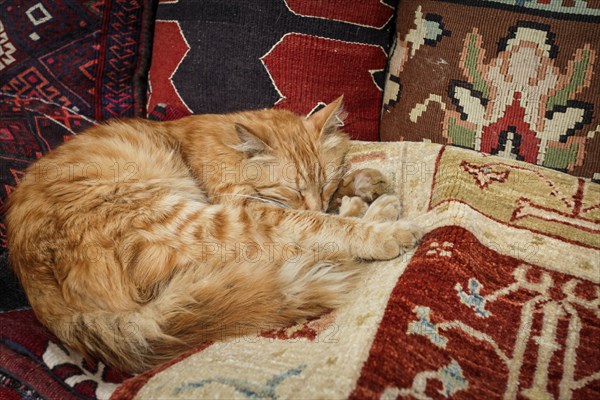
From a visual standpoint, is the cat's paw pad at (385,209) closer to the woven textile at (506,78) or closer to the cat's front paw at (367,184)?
the cat's front paw at (367,184)

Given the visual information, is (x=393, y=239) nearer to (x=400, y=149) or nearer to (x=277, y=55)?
(x=400, y=149)

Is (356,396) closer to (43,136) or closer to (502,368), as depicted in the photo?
(502,368)

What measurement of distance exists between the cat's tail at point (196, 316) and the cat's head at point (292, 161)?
0.52m

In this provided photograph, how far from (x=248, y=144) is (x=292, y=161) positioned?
18 centimetres

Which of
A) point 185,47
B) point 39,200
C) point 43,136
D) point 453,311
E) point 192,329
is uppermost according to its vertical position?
point 185,47

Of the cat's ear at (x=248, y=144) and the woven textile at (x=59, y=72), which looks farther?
the woven textile at (x=59, y=72)

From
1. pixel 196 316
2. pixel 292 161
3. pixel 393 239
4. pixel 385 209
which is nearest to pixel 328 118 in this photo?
pixel 292 161

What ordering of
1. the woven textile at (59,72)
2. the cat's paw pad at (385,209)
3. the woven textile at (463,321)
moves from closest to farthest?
1. the woven textile at (463,321)
2. the cat's paw pad at (385,209)
3. the woven textile at (59,72)

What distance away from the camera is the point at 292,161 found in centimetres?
173

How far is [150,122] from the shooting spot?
1907 mm

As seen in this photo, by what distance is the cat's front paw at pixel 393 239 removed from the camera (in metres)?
1.39

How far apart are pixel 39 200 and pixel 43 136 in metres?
0.51

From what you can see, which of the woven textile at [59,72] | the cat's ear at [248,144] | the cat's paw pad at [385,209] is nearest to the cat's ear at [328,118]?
the cat's ear at [248,144]

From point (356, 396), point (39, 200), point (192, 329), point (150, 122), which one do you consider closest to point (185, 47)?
point (150, 122)
